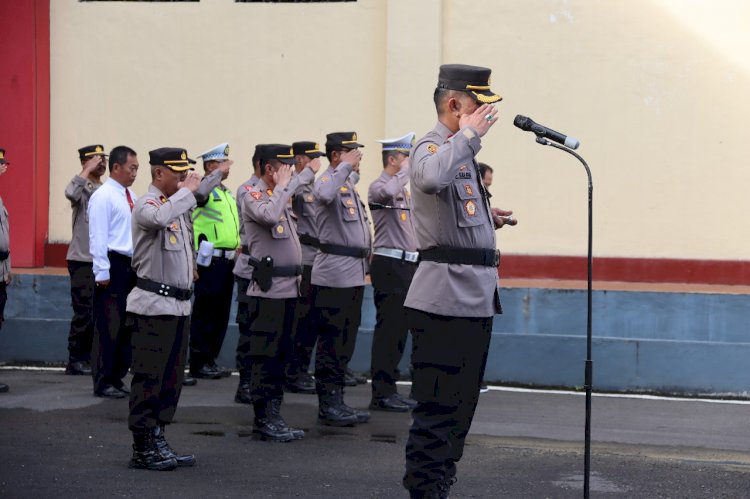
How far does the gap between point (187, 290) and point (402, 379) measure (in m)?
4.14

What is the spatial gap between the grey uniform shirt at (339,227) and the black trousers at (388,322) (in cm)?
27

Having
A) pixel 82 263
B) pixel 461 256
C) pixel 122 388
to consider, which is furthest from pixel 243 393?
pixel 461 256

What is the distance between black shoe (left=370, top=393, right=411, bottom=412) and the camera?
975cm

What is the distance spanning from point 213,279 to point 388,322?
2023 mm

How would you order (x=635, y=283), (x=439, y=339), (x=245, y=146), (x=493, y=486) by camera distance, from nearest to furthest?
(x=439, y=339) < (x=493, y=486) < (x=635, y=283) < (x=245, y=146)

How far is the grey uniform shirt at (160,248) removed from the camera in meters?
7.39

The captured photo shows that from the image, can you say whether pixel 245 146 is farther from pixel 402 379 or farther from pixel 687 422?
pixel 687 422

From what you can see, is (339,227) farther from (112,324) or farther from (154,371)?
(154,371)

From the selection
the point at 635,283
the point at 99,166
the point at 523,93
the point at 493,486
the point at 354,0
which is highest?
the point at 354,0

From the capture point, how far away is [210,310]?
36.8 feet

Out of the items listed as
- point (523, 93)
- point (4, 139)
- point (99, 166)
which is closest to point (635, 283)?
point (523, 93)

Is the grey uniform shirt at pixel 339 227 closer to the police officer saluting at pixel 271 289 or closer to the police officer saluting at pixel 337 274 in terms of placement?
the police officer saluting at pixel 337 274

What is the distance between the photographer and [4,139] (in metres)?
13.1

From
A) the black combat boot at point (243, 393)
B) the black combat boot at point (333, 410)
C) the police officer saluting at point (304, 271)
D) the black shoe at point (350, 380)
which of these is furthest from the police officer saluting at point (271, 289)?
the black shoe at point (350, 380)
